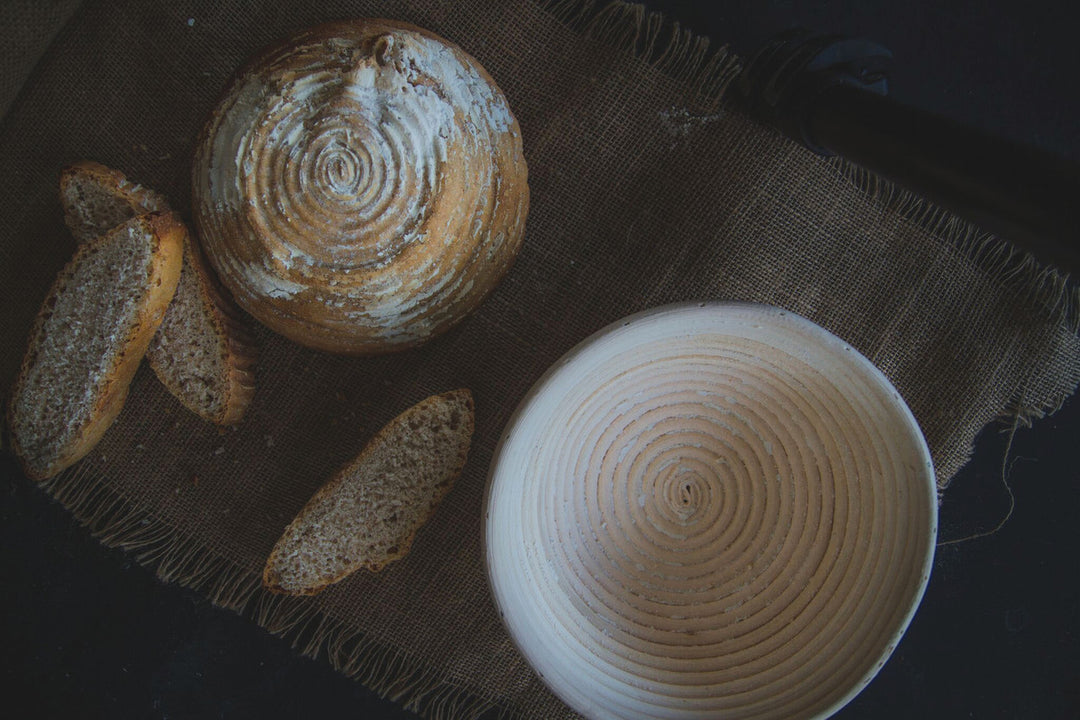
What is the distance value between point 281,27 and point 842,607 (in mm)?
919

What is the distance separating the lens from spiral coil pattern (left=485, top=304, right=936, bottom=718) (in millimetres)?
757

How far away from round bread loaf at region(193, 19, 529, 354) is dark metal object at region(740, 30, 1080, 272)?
1.05 feet

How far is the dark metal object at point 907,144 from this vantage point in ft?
2.15

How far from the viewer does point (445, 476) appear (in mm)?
961

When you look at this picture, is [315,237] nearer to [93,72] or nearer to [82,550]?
[93,72]

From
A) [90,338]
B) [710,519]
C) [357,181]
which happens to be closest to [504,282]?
[357,181]

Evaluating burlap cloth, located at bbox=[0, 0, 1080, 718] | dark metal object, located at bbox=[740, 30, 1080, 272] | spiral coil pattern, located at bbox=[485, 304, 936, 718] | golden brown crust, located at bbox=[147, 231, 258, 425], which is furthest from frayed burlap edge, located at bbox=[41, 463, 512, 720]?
dark metal object, located at bbox=[740, 30, 1080, 272]

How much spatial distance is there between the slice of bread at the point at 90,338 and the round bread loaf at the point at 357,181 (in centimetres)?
7

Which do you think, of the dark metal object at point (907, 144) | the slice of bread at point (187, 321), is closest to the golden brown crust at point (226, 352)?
the slice of bread at point (187, 321)

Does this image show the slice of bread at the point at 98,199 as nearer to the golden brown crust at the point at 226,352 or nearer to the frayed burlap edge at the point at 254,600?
the golden brown crust at the point at 226,352

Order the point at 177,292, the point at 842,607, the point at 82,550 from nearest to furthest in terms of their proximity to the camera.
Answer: the point at 842,607 < the point at 177,292 < the point at 82,550

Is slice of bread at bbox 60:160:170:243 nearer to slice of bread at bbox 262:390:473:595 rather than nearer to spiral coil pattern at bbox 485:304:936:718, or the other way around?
slice of bread at bbox 262:390:473:595

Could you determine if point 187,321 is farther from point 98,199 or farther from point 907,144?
point 907,144

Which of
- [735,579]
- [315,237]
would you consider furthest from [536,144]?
[735,579]
